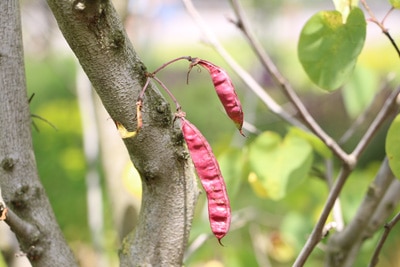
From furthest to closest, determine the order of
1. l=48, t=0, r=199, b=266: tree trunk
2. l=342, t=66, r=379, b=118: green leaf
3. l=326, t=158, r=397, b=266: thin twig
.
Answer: l=342, t=66, r=379, b=118: green leaf → l=326, t=158, r=397, b=266: thin twig → l=48, t=0, r=199, b=266: tree trunk

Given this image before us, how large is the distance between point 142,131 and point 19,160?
188 mm

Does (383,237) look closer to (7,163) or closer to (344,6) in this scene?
(344,6)

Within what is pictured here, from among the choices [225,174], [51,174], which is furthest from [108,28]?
[51,174]

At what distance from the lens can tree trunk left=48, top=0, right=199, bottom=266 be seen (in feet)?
2.17

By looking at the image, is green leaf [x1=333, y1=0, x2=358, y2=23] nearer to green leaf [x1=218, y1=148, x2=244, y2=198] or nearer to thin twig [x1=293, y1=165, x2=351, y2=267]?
thin twig [x1=293, y1=165, x2=351, y2=267]

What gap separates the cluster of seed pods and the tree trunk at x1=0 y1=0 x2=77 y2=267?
18 centimetres

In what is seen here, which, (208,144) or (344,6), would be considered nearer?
(208,144)

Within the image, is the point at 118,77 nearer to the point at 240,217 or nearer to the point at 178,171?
the point at 178,171

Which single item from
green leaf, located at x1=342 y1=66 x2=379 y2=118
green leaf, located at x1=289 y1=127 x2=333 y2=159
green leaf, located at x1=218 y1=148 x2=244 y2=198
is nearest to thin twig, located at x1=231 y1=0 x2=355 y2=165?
green leaf, located at x1=289 y1=127 x2=333 y2=159

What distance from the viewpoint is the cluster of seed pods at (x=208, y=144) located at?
70 cm

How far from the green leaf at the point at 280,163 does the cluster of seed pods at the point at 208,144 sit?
390mm

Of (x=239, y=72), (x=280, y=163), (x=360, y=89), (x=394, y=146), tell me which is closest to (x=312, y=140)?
(x=280, y=163)

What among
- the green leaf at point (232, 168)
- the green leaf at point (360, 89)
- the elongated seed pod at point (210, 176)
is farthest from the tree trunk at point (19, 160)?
the green leaf at point (360, 89)

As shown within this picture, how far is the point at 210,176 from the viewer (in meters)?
0.72
